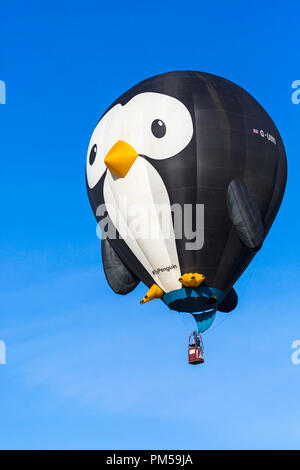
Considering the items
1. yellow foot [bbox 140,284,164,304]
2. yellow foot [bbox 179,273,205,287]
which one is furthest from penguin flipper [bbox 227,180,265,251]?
yellow foot [bbox 140,284,164,304]

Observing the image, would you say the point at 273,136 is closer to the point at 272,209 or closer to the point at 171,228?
the point at 272,209

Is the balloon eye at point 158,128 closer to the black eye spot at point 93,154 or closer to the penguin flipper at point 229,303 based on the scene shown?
the black eye spot at point 93,154

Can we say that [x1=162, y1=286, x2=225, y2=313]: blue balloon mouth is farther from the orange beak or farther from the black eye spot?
the black eye spot

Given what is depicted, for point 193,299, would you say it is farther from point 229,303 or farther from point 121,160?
point 121,160

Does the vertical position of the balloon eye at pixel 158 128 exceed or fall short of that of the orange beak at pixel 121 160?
it exceeds it

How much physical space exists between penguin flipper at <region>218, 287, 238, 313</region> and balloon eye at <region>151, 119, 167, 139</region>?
5.82m

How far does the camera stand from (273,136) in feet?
106

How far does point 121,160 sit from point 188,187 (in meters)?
2.00

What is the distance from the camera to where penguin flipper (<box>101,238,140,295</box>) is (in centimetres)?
3297

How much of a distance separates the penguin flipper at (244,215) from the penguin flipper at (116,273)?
13.8 feet

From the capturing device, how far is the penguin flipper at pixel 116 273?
33.0 meters

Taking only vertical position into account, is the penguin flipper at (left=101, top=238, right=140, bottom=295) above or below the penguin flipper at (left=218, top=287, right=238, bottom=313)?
above

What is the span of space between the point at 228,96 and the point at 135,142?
10.3 ft

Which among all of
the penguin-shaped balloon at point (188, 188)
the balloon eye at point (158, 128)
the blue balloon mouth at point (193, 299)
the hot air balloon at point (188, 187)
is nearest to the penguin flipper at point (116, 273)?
the hot air balloon at point (188, 187)
